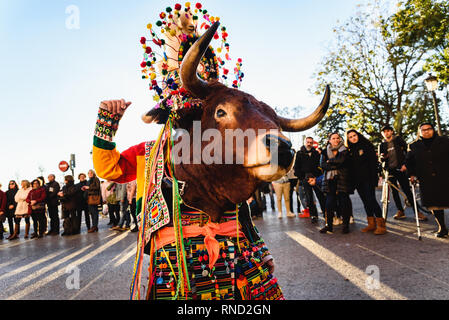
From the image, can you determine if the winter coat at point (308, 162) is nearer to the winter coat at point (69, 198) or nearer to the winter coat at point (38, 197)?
the winter coat at point (69, 198)

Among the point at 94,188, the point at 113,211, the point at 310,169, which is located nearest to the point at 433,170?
the point at 310,169

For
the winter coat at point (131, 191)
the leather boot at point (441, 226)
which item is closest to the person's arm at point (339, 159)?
the leather boot at point (441, 226)

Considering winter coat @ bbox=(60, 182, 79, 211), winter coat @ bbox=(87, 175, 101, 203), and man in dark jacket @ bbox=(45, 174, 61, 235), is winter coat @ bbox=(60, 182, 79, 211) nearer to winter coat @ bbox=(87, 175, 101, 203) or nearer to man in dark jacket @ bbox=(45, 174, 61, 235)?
winter coat @ bbox=(87, 175, 101, 203)

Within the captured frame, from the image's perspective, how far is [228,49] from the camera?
7.45 ft

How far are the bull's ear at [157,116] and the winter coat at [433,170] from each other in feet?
18.1

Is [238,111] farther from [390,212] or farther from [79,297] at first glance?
[390,212]

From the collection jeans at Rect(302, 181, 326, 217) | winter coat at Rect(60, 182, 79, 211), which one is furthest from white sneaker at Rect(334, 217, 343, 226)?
winter coat at Rect(60, 182, 79, 211)

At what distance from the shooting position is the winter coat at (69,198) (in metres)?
10.3

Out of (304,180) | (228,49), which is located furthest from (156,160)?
(304,180)

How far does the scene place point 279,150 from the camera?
56.7 inches

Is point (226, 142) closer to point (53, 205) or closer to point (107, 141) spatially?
point (107, 141)

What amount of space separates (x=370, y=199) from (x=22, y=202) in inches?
442

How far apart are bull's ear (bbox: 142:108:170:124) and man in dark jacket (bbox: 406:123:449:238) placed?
5486mm
